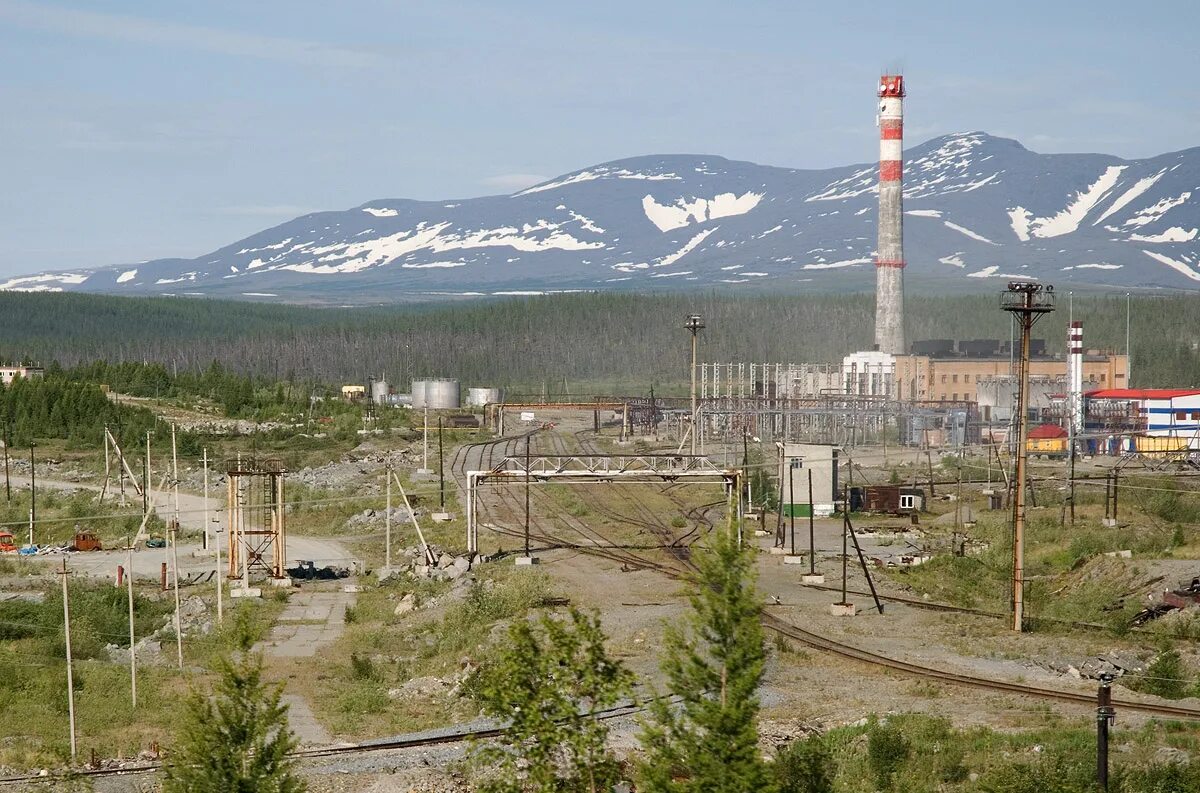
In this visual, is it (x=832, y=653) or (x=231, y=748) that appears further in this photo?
(x=832, y=653)

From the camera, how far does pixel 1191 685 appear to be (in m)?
27.1

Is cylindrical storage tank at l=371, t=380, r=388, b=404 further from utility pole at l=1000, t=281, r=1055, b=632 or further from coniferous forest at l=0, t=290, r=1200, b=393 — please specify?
utility pole at l=1000, t=281, r=1055, b=632

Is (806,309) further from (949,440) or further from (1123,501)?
(1123,501)

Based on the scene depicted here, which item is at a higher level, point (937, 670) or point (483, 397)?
point (937, 670)

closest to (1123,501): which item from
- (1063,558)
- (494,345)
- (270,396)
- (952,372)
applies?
(1063,558)

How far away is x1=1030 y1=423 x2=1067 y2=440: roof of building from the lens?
8175 centimetres

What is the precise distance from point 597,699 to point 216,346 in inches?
6368

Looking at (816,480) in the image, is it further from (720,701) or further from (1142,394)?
(1142,394)

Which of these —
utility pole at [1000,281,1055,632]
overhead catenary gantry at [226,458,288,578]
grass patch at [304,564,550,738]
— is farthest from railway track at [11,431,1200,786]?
overhead catenary gantry at [226,458,288,578]

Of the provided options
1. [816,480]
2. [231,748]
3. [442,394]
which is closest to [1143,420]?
[816,480]

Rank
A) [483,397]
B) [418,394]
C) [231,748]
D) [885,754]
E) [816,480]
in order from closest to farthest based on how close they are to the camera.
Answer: [231,748], [885,754], [816,480], [418,394], [483,397]

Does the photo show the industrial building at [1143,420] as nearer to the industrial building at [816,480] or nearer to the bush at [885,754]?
the industrial building at [816,480]

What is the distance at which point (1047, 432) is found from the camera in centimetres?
8219

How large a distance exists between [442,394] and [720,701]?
337ft
